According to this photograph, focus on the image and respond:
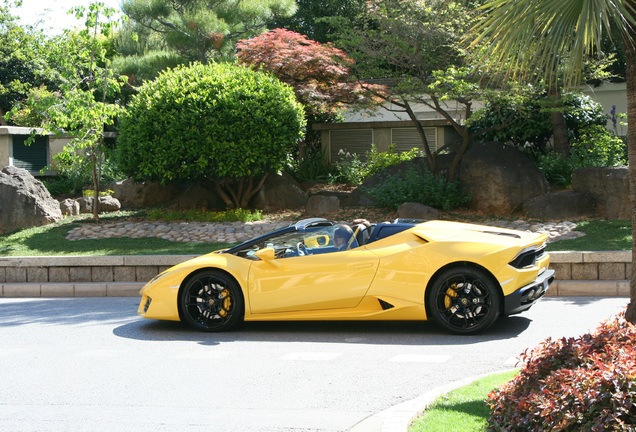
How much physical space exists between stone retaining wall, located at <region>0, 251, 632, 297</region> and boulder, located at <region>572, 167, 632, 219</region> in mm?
3820

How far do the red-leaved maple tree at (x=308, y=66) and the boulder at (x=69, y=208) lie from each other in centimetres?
501

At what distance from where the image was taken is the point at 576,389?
4223 millimetres

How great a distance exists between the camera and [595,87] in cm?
2656

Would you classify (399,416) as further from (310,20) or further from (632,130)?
(310,20)

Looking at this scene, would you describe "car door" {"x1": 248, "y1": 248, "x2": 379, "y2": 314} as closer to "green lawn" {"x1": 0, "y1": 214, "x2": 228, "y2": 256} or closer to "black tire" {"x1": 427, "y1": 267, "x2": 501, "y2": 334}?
"black tire" {"x1": 427, "y1": 267, "x2": 501, "y2": 334}

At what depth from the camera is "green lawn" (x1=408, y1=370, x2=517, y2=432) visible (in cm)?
510

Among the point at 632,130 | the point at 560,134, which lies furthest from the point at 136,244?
the point at 632,130

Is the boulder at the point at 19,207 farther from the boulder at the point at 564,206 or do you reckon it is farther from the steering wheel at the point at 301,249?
the boulder at the point at 564,206

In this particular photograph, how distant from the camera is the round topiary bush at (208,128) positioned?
1727 centimetres

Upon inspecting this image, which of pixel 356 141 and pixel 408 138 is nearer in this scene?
pixel 408 138

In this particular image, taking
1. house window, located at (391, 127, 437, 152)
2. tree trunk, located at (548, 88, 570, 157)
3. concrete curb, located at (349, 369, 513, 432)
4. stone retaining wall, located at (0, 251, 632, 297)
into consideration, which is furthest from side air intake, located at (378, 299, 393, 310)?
house window, located at (391, 127, 437, 152)

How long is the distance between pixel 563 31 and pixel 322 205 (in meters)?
12.6

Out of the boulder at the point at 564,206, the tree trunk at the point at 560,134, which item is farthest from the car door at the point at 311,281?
the tree trunk at the point at 560,134

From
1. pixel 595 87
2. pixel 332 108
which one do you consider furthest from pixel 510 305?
pixel 595 87
